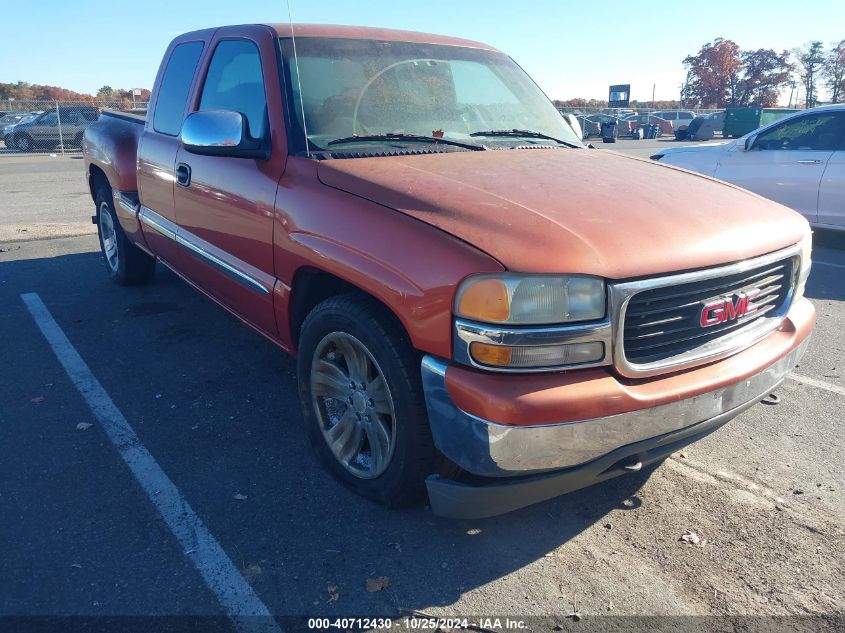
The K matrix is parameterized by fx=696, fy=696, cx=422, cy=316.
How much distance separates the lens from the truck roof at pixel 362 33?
11.9 feet

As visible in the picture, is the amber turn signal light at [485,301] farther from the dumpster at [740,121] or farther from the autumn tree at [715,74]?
the autumn tree at [715,74]

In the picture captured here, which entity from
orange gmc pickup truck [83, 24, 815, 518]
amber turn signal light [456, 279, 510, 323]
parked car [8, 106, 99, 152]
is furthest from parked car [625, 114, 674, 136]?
amber turn signal light [456, 279, 510, 323]

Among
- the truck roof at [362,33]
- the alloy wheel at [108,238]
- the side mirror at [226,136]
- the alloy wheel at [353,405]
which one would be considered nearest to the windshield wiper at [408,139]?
the side mirror at [226,136]

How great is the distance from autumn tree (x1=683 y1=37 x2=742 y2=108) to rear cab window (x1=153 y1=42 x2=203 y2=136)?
2964 inches

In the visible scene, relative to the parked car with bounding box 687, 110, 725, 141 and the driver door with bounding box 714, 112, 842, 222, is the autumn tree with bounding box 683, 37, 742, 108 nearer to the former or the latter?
the parked car with bounding box 687, 110, 725, 141

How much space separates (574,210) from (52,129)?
28.0m

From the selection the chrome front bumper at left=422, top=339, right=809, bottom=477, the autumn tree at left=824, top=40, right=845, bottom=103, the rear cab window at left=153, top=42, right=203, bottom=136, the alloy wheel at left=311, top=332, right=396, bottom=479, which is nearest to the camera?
the chrome front bumper at left=422, top=339, right=809, bottom=477

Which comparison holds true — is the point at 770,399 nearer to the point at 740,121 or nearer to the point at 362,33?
the point at 362,33

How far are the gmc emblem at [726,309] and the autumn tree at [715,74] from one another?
7640cm

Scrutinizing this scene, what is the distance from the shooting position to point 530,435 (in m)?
2.21

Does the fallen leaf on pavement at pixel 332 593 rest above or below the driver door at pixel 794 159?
below

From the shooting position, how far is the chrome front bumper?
2.23 meters

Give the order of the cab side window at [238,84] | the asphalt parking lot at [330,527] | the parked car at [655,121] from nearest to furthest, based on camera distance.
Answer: the asphalt parking lot at [330,527] → the cab side window at [238,84] → the parked car at [655,121]

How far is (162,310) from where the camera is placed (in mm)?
5684
